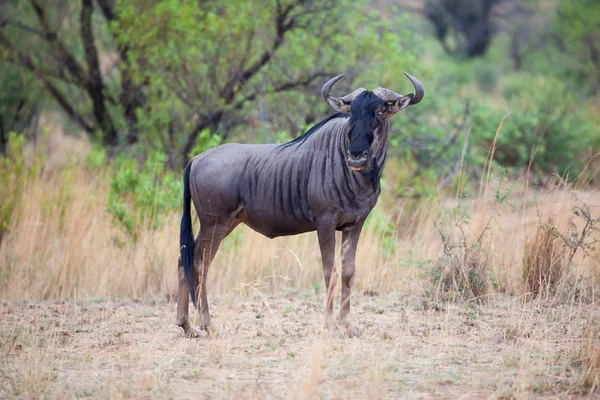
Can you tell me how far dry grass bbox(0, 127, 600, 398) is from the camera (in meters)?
4.54

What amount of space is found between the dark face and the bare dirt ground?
1.14m

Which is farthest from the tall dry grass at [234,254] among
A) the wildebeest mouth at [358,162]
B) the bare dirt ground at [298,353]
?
the wildebeest mouth at [358,162]

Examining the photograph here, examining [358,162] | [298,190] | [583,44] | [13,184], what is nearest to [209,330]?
[298,190]

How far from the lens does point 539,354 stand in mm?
5059

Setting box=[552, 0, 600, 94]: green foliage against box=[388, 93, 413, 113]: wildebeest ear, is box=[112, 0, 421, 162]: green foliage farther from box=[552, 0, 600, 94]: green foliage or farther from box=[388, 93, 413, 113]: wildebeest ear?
box=[552, 0, 600, 94]: green foliage

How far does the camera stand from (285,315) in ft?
21.5

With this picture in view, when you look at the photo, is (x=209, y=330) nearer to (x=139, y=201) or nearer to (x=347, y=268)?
(x=347, y=268)

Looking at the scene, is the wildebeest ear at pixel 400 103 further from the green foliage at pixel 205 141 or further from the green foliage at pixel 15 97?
the green foliage at pixel 15 97

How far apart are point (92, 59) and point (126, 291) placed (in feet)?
20.3

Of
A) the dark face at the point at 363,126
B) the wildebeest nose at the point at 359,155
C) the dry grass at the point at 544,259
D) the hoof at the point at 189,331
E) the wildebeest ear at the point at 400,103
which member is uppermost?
the wildebeest ear at the point at 400,103

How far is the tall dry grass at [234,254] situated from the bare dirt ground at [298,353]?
0.52m

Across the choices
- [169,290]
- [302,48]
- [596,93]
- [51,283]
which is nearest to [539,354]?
[169,290]

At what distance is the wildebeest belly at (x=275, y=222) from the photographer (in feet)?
19.2

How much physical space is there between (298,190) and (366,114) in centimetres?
81
